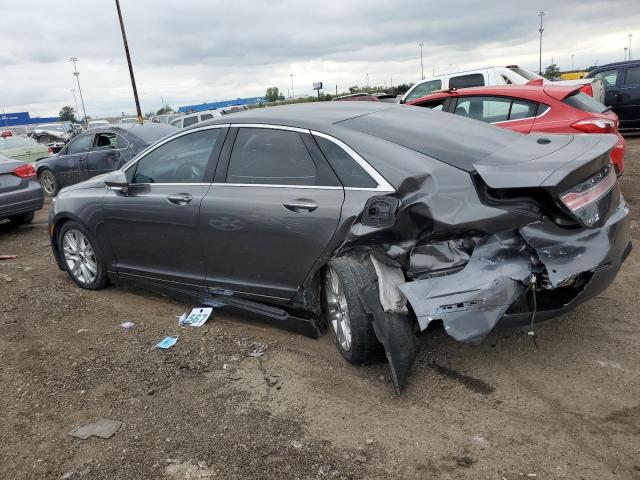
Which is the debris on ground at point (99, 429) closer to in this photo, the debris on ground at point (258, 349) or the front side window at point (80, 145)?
the debris on ground at point (258, 349)

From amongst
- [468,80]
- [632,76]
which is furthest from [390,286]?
[632,76]

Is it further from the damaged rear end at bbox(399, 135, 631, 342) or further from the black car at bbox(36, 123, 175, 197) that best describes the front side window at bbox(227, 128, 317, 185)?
the black car at bbox(36, 123, 175, 197)

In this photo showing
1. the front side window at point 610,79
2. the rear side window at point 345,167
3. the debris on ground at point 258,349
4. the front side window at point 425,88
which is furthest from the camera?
the front side window at point 610,79

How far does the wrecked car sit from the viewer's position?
295 centimetres

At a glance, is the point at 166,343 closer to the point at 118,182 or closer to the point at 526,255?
the point at 118,182

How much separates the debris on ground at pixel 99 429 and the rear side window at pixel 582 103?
5.86 meters

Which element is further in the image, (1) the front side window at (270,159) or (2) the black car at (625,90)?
(2) the black car at (625,90)

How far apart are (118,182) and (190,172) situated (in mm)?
763

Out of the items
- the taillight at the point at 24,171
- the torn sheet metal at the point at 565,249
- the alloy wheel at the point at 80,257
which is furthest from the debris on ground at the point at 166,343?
the taillight at the point at 24,171

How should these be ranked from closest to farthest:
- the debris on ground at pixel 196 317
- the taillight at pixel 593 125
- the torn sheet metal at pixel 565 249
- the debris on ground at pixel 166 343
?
1. the torn sheet metal at pixel 565 249
2. the debris on ground at pixel 166 343
3. the debris on ground at pixel 196 317
4. the taillight at pixel 593 125

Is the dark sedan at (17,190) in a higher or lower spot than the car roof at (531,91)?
lower

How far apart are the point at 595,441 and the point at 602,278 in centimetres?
89

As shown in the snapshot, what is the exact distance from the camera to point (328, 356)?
3748 millimetres

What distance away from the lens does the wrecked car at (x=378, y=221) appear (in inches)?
116
